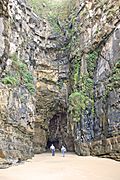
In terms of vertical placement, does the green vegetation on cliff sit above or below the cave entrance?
above

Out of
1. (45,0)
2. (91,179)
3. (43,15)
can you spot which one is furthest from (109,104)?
(45,0)

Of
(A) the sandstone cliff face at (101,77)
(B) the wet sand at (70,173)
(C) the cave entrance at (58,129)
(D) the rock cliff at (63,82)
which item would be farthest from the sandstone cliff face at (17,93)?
(C) the cave entrance at (58,129)

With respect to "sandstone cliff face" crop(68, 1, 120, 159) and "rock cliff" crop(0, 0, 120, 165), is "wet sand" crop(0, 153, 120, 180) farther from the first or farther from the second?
"sandstone cliff face" crop(68, 1, 120, 159)

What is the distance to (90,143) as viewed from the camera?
74.5ft

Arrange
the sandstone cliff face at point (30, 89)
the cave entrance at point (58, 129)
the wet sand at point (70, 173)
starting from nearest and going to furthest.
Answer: the wet sand at point (70, 173), the sandstone cliff face at point (30, 89), the cave entrance at point (58, 129)

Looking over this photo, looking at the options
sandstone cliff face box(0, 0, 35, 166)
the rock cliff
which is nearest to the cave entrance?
the rock cliff

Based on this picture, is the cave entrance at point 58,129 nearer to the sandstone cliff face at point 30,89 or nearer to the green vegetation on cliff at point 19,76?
the sandstone cliff face at point 30,89

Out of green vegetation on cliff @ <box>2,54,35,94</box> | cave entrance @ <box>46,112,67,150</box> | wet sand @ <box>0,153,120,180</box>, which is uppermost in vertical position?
green vegetation on cliff @ <box>2,54,35,94</box>

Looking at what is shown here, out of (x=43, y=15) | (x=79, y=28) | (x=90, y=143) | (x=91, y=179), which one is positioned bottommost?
(x=91, y=179)

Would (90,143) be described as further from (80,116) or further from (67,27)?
(67,27)

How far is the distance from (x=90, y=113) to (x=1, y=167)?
9978 millimetres

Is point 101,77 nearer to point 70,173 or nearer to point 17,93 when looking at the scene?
point 17,93

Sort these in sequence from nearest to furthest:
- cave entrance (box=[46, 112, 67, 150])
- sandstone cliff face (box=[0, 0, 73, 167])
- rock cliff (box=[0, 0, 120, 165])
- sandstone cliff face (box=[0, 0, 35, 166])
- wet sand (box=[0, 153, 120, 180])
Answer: wet sand (box=[0, 153, 120, 180]) → sandstone cliff face (box=[0, 0, 35, 166]) → sandstone cliff face (box=[0, 0, 73, 167]) → rock cliff (box=[0, 0, 120, 165]) → cave entrance (box=[46, 112, 67, 150])

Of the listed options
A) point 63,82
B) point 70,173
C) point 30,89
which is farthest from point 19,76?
point 70,173
